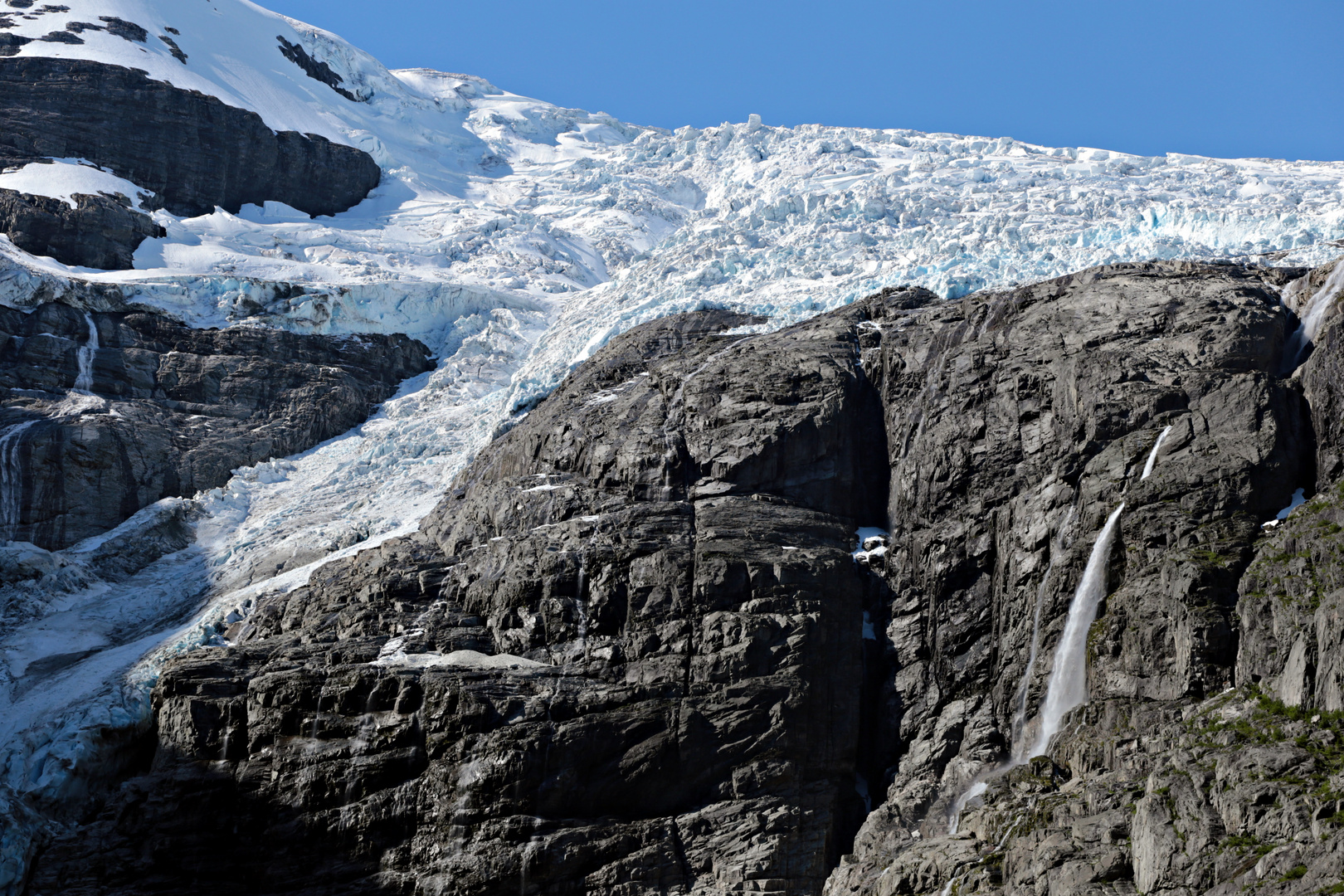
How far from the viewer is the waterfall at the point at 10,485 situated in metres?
82.5

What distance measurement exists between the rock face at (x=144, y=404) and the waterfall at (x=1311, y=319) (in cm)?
6552

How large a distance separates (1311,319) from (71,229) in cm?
9331

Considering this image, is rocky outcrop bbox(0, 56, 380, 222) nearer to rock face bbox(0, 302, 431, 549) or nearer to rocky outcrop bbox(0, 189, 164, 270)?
rocky outcrop bbox(0, 189, 164, 270)

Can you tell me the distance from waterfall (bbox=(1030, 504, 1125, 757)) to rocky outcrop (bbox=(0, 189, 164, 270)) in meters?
85.1

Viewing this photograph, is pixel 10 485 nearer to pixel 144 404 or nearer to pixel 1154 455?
pixel 144 404

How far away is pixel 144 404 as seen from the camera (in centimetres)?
9331

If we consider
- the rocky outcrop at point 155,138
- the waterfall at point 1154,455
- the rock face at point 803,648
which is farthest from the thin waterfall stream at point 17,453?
the waterfall at point 1154,455

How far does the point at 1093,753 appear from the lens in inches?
1745

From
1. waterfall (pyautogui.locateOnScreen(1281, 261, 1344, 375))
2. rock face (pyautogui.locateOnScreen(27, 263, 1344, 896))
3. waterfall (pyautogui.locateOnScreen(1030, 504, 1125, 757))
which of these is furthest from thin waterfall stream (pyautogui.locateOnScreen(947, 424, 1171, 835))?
waterfall (pyautogui.locateOnScreen(1281, 261, 1344, 375))

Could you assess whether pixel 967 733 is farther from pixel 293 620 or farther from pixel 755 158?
pixel 755 158

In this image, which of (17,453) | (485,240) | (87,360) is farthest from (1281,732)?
(485,240)

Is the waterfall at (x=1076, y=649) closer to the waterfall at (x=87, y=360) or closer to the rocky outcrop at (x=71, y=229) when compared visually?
→ the waterfall at (x=87, y=360)

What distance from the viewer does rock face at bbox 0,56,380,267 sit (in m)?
120

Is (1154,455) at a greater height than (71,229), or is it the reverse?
(71,229)
